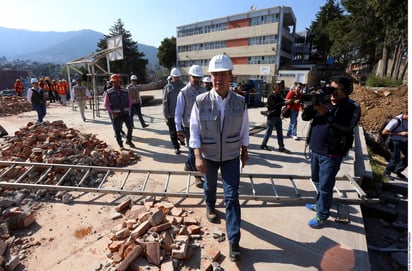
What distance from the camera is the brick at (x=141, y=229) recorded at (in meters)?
2.45

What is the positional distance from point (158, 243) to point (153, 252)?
9cm

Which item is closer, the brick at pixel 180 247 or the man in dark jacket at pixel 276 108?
the brick at pixel 180 247

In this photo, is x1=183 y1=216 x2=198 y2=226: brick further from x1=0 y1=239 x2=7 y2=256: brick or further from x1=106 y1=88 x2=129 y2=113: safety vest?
x1=106 y1=88 x2=129 y2=113: safety vest

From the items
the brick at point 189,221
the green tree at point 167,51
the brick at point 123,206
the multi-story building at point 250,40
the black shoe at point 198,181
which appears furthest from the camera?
the green tree at point 167,51

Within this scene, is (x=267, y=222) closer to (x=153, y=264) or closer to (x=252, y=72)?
(x=153, y=264)

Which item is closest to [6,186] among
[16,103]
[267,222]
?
[267,222]

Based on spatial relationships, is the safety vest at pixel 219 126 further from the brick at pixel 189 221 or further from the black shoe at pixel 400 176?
the black shoe at pixel 400 176

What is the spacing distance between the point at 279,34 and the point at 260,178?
3564 cm

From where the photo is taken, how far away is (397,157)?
538 cm

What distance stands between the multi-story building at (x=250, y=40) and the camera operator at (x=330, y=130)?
1146 inches

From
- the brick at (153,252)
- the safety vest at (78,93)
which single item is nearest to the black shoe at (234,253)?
the brick at (153,252)

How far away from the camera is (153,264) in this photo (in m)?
Answer: 2.22

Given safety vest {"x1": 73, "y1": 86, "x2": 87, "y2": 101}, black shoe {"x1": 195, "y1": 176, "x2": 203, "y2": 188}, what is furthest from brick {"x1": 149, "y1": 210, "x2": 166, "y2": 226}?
safety vest {"x1": 73, "y1": 86, "x2": 87, "y2": 101}

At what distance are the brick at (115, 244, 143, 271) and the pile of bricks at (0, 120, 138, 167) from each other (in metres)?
2.85
